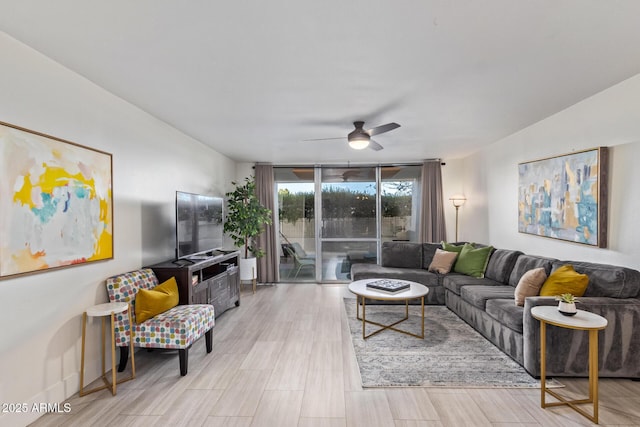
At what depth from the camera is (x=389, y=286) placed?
3652mm

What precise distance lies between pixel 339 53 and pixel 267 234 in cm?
450

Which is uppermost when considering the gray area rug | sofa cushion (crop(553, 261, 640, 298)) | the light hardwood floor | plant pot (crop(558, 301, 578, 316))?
sofa cushion (crop(553, 261, 640, 298))

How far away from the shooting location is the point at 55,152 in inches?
87.1

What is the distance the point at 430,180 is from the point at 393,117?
→ 2963 millimetres

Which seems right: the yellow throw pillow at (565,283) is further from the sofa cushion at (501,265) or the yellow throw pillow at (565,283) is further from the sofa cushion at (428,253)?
the sofa cushion at (428,253)

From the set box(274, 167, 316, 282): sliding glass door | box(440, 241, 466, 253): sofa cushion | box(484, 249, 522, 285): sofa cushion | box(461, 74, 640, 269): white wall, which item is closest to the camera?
box(461, 74, 640, 269): white wall

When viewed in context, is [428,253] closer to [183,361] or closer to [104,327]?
[183,361]

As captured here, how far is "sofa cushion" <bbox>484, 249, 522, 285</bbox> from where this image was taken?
3961 mm

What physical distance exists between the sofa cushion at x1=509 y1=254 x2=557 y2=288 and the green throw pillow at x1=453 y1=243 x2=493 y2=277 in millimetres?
543

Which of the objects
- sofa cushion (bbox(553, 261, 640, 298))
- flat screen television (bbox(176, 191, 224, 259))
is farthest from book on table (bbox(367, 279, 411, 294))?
flat screen television (bbox(176, 191, 224, 259))

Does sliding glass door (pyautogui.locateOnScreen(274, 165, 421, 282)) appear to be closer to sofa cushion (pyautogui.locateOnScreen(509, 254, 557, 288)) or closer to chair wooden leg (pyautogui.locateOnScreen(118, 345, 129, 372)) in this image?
sofa cushion (pyautogui.locateOnScreen(509, 254, 557, 288))

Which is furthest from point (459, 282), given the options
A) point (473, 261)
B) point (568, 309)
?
point (568, 309)

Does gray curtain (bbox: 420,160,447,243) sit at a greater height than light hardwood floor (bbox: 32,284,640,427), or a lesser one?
greater

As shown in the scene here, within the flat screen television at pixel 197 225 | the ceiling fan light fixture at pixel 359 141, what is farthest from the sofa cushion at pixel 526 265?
the flat screen television at pixel 197 225
